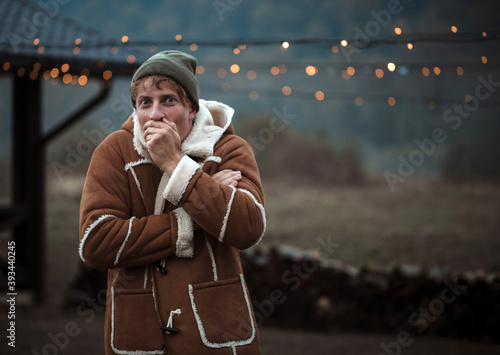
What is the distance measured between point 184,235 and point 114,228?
0.22m

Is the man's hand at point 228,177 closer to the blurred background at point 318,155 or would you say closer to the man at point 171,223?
the man at point 171,223

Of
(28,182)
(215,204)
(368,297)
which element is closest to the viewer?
(215,204)

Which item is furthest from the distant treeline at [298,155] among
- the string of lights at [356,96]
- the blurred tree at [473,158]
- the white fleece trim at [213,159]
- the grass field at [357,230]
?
the white fleece trim at [213,159]

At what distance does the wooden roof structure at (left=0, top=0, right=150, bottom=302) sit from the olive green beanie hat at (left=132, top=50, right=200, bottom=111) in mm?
3742

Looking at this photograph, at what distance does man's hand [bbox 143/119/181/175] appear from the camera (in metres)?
1.64

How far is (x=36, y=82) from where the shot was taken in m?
6.23

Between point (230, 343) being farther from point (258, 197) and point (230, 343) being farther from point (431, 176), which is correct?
point (431, 176)

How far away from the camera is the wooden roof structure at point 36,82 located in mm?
5383

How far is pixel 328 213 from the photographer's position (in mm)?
11391

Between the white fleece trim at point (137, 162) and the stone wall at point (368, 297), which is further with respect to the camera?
the stone wall at point (368, 297)

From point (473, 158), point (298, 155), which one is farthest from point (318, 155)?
point (473, 158)

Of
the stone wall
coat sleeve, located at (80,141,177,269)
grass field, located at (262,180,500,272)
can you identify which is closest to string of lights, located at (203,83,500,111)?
the stone wall

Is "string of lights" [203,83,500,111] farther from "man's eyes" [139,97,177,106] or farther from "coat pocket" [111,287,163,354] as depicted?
"coat pocket" [111,287,163,354]

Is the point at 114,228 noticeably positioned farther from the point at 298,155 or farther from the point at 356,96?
the point at 298,155
